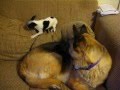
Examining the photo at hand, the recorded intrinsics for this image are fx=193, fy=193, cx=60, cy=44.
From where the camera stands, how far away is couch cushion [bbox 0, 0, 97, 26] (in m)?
1.89

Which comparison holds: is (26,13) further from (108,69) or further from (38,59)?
(108,69)

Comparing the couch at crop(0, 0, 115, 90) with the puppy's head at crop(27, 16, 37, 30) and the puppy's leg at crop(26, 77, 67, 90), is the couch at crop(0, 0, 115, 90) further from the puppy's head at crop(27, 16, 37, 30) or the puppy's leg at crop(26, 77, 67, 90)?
the puppy's leg at crop(26, 77, 67, 90)

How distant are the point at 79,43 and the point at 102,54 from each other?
0.20m

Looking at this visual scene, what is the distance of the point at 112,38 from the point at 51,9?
27.4 inches

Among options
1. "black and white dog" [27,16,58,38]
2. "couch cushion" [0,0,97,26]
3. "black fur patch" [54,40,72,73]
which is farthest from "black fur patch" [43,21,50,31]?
"black fur patch" [54,40,72,73]

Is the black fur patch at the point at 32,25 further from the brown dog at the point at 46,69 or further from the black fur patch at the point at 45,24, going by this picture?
the brown dog at the point at 46,69

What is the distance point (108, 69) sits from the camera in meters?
1.41

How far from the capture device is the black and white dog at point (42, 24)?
182 cm

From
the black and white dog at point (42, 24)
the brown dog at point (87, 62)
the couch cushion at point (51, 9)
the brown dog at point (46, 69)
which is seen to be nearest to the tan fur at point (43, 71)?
the brown dog at point (46, 69)

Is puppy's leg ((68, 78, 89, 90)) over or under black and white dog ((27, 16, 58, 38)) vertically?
under

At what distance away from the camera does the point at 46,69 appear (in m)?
1.50

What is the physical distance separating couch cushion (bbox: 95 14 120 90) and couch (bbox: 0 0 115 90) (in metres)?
0.19

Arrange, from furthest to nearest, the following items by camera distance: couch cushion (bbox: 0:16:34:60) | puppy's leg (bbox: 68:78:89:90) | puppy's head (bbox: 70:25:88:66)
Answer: couch cushion (bbox: 0:16:34:60) < puppy's leg (bbox: 68:78:89:90) < puppy's head (bbox: 70:25:88:66)

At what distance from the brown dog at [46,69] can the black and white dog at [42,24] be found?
33cm
